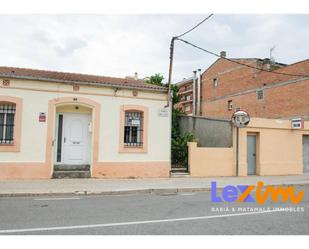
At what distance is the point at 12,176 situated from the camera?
39.6 feet

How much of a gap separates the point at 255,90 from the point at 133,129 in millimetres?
19456

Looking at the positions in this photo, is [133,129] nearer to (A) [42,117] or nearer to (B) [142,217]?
(A) [42,117]

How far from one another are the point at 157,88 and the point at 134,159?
11.3 feet

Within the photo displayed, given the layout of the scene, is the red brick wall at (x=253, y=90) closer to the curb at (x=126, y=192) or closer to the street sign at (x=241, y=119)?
the street sign at (x=241, y=119)

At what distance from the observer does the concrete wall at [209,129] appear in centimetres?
1634

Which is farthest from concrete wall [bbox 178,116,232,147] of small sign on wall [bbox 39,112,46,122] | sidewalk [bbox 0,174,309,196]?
small sign on wall [bbox 39,112,46,122]

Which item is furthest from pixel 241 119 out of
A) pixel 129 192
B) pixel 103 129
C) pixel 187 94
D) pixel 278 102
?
pixel 187 94

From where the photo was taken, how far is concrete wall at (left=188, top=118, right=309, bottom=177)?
1495 centimetres

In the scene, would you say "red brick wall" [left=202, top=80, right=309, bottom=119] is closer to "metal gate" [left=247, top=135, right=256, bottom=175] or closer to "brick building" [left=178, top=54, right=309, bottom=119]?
"brick building" [left=178, top=54, right=309, bottom=119]

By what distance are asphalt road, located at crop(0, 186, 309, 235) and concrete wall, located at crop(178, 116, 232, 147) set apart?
7.37m

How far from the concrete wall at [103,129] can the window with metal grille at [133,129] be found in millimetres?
430

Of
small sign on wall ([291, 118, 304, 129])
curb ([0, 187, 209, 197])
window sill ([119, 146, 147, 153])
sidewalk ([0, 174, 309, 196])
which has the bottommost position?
curb ([0, 187, 209, 197])

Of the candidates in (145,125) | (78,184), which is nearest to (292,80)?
(145,125)

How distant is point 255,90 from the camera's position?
29.8 meters
